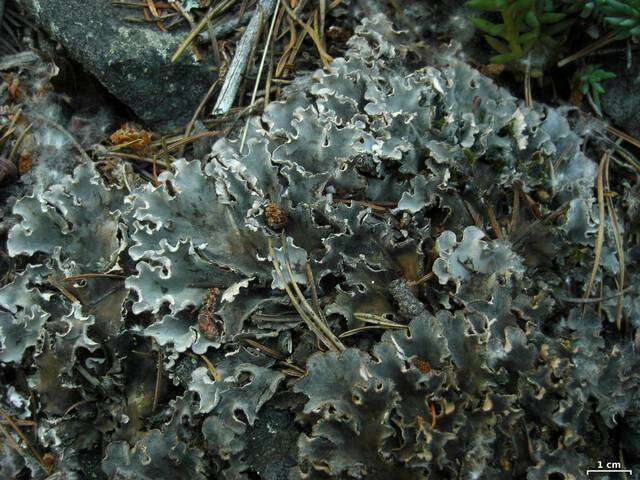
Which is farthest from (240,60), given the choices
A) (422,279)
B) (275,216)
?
(422,279)

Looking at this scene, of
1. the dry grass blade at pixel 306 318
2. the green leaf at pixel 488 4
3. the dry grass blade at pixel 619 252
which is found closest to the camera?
the dry grass blade at pixel 306 318

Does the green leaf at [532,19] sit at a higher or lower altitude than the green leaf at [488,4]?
lower

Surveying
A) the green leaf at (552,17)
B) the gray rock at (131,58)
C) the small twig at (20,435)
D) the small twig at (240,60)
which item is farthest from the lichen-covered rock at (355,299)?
the gray rock at (131,58)

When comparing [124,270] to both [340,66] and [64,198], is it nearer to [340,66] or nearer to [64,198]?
[64,198]

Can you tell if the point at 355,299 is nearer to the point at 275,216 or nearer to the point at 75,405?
the point at 275,216

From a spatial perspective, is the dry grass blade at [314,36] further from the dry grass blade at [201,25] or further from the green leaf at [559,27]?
the green leaf at [559,27]

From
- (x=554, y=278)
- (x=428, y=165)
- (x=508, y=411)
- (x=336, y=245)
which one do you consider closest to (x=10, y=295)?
(x=336, y=245)
